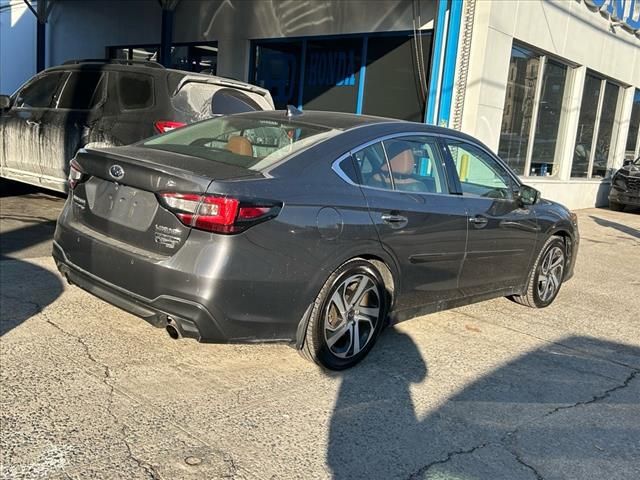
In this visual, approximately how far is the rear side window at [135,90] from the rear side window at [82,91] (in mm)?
285

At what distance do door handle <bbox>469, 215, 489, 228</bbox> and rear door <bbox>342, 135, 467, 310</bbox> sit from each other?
0.11 metres

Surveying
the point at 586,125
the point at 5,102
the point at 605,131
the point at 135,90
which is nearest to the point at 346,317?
the point at 135,90

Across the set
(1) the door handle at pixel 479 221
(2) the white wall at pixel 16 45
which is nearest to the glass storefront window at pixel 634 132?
(1) the door handle at pixel 479 221

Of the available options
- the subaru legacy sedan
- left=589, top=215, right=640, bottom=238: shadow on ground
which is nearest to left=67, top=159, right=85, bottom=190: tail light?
the subaru legacy sedan

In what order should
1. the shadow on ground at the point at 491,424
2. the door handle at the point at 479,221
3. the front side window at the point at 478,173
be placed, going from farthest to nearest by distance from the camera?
the front side window at the point at 478,173 < the door handle at the point at 479,221 < the shadow on ground at the point at 491,424

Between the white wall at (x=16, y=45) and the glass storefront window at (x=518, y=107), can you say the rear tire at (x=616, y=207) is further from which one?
the white wall at (x=16, y=45)

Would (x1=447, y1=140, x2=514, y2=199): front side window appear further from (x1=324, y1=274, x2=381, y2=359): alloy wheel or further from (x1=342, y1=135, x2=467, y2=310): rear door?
(x1=324, y1=274, x2=381, y2=359): alloy wheel

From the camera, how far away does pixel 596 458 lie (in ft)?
10.4

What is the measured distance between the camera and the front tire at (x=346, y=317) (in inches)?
Answer: 145

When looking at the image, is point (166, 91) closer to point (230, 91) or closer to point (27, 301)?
point (230, 91)

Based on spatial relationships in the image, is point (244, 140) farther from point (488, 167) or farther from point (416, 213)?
point (488, 167)

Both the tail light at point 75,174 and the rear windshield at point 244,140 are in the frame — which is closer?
the rear windshield at point 244,140

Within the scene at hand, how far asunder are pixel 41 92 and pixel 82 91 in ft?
2.95

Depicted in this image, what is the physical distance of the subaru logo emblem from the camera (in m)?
3.57
